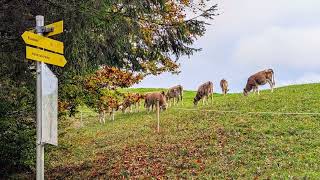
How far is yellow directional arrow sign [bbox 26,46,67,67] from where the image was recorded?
896 centimetres

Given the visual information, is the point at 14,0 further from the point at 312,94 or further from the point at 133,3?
the point at 312,94

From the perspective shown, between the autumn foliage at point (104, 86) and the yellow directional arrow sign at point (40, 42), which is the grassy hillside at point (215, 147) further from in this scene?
the yellow directional arrow sign at point (40, 42)

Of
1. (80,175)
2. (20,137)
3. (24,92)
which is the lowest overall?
(80,175)

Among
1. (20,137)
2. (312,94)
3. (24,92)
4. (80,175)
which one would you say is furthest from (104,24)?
(312,94)

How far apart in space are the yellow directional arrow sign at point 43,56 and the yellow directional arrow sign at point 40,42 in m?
0.13

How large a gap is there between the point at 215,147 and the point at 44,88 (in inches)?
361

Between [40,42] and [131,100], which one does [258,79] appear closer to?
[131,100]

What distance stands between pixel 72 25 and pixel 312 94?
1489 centimetres

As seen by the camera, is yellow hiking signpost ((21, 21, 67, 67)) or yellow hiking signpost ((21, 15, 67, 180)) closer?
yellow hiking signpost ((21, 15, 67, 180))

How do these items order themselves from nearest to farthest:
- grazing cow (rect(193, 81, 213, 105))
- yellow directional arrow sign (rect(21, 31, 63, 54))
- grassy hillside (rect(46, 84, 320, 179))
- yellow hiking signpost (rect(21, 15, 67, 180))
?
yellow hiking signpost (rect(21, 15, 67, 180)) → yellow directional arrow sign (rect(21, 31, 63, 54)) → grassy hillside (rect(46, 84, 320, 179)) → grazing cow (rect(193, 81, 213, 105))

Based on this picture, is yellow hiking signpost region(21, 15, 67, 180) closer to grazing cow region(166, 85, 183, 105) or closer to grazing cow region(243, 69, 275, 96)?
grazing cow region(243, 69, 275, 96)

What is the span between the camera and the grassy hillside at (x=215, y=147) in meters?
14.8

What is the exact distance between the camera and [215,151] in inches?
657

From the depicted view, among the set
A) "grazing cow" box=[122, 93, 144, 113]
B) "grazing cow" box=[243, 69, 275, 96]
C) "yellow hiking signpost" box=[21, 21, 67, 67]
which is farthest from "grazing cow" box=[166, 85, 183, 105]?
"yellow hiking signpost" box=[21, 21, 67, 67]
